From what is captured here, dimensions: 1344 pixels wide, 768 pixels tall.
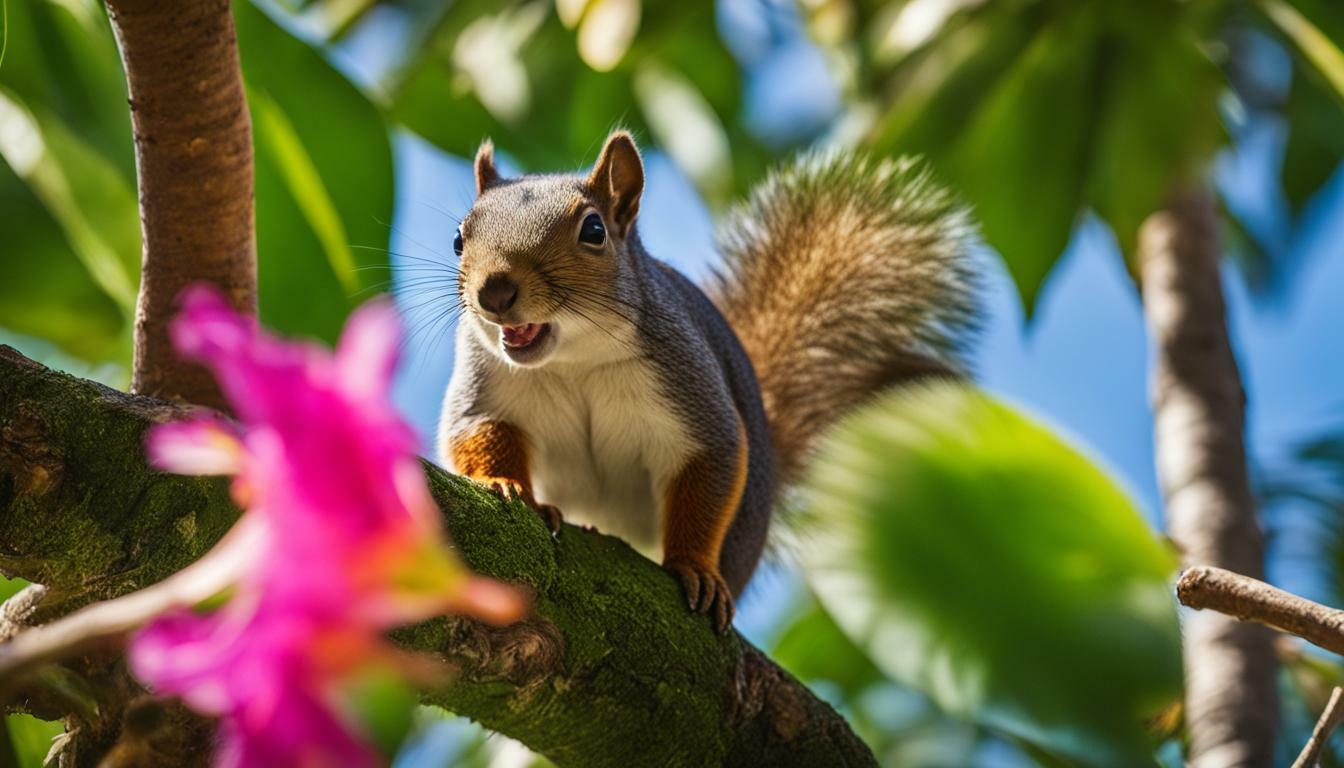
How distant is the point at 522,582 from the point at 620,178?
87 cm

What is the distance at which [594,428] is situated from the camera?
92.8 inches

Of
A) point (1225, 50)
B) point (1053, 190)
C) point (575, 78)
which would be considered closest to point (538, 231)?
point (1053, 190)

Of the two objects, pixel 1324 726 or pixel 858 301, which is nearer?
pixel 1324 726

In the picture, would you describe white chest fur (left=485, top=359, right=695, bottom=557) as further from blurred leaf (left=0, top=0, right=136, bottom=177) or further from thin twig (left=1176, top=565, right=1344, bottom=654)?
thin twig (left=1176, top=565, right=1344, bottom=654)

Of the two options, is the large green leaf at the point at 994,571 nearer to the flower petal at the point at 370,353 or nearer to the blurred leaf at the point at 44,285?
the blurred leaf at the point at 44,285

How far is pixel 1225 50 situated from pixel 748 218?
2.02 m

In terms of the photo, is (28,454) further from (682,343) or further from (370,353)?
(682,343)

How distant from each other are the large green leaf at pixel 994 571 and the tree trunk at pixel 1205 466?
0.36 ft

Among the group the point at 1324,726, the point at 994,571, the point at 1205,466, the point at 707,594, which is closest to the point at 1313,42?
the point at 1205,466

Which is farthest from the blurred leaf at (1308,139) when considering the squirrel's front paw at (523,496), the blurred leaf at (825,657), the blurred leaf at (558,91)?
the squirrel's front paw at (523,496)

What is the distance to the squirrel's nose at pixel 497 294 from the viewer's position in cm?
194

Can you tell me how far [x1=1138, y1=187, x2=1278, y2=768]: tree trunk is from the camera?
2666 mm

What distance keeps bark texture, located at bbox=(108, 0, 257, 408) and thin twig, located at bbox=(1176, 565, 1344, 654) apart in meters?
1.21

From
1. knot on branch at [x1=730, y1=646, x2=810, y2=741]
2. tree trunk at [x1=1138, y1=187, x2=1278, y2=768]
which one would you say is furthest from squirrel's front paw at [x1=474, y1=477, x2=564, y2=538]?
tree trunk at [x1=1138, y1=187, x2=1278, y2=768]
